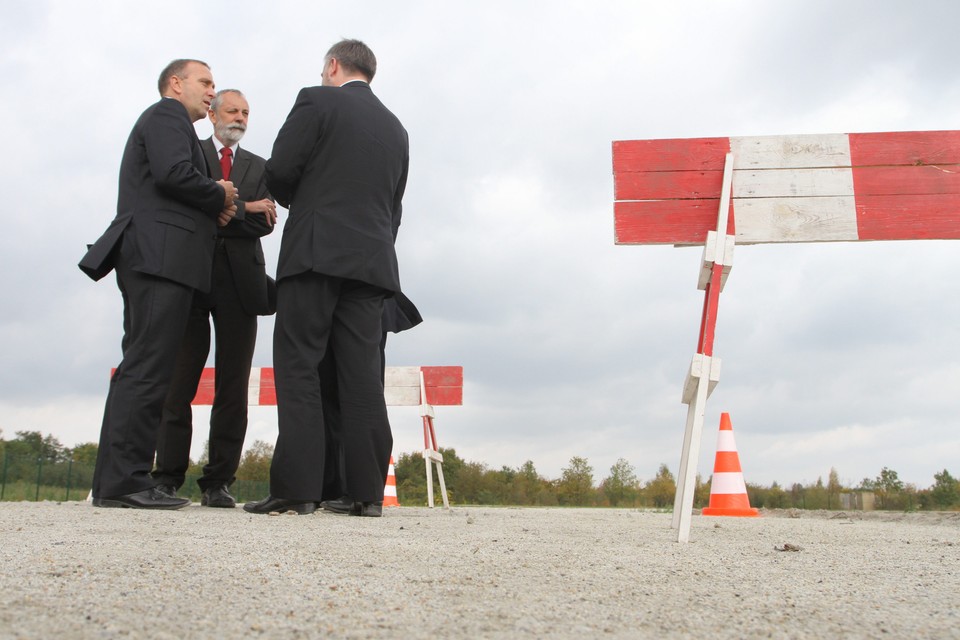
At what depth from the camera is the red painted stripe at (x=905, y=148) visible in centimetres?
363

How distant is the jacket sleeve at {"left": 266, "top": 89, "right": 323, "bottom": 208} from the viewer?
3822mm

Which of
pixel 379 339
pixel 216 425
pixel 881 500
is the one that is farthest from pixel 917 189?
pixel 881 500

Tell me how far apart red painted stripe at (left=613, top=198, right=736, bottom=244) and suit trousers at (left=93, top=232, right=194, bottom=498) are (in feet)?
6.85

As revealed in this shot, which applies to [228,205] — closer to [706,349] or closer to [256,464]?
[706,349]

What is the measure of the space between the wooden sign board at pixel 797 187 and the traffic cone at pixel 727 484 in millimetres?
4244

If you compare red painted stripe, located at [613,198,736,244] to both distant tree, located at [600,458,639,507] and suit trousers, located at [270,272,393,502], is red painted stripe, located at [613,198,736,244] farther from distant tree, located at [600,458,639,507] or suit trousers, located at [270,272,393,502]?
distant tree, located at [600,458,639,507]

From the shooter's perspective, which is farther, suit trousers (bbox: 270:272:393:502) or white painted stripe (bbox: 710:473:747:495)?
white painted stripe (bbox: 710:473:747:495)

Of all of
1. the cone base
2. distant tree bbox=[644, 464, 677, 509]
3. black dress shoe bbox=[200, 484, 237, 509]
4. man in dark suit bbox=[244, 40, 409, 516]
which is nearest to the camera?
man in dark suit bbox=[244, 40, 409, 516]

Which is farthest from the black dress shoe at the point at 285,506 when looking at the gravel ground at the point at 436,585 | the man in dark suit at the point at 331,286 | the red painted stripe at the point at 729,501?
the red painted stripe at the point at 729,501

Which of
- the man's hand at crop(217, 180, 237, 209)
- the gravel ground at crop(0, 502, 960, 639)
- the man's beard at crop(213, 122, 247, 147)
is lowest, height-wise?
the gravel ground at crop(0, 502, 960, 639)

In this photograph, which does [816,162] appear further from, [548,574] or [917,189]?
[548,574]

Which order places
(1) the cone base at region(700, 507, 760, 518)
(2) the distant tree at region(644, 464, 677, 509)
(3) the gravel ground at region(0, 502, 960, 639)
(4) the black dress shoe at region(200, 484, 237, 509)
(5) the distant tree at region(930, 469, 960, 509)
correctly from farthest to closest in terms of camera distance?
(2) the distant tree at region(644, 464, 677, 509)
(5) the distant tree at region(930, 469, 960, 509)
(1) the cone base at region(700, 507, 760, 518)
(4) the black dress shoe at region(200, 484, 237, 509)
(3) the gravel ground at region(0, 502, 960, 639)

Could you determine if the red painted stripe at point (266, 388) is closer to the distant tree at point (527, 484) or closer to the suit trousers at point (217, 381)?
the suit trousers at point (217, 381)

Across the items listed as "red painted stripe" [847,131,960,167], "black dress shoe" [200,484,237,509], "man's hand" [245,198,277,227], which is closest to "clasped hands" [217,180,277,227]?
"man's hand" [245,198,277,227]
